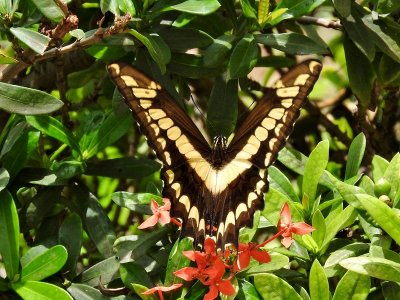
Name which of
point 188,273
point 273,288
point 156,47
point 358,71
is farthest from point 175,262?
point 358,71

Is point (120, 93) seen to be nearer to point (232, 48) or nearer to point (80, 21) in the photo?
point (232, 48)

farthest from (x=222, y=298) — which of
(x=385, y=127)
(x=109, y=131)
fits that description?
(x=385, y=127)

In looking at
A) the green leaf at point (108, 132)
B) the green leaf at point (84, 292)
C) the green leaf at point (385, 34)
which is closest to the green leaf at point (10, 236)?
the green leaf at point (84, 292)

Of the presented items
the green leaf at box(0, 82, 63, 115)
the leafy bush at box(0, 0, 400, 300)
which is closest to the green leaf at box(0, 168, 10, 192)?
the leafy bush at box(0, 0, 400, 300)

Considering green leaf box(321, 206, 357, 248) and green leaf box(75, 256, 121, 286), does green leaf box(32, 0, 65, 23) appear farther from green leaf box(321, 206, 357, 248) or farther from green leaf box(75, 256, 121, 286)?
green leaf box(321, 206, 357, 248)

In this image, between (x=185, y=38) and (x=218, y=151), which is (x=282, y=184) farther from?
(x=185, y=38)

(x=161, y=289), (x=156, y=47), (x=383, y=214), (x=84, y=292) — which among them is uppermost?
(x=156, y=47)

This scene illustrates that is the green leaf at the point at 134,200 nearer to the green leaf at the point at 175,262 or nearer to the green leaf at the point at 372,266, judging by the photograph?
the green leaf at the point at 175,262
